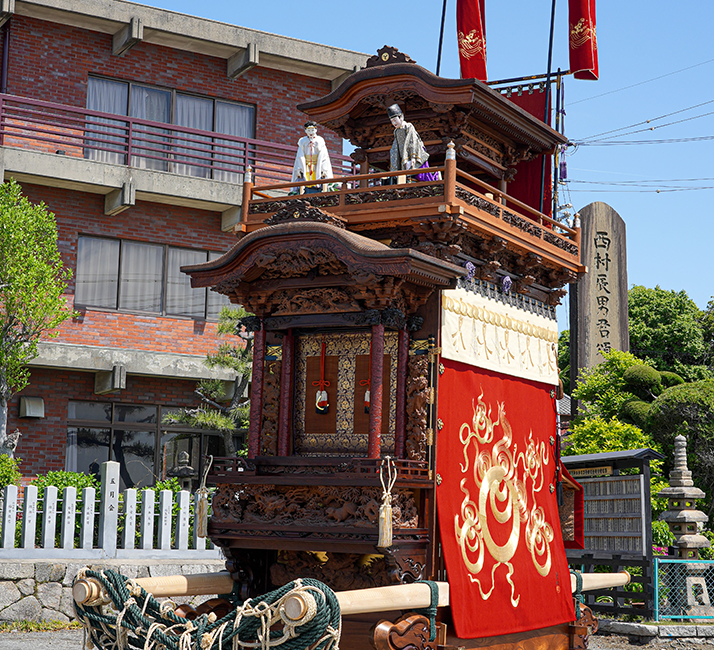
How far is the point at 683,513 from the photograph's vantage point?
15.4 m

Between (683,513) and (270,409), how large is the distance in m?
8.47

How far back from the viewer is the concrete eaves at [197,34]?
19672 mm

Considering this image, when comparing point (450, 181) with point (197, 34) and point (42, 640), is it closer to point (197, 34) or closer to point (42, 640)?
point (42, 640)

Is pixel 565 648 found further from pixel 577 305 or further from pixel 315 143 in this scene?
pixel 577 305

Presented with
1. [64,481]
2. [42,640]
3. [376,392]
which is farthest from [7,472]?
[376,392]

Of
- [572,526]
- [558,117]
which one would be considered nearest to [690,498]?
[572,526]

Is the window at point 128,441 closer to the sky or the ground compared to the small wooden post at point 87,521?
closer to the sky

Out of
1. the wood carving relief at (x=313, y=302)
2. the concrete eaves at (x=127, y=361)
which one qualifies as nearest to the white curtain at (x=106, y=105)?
the concrete eaves at (x=127, y=361)

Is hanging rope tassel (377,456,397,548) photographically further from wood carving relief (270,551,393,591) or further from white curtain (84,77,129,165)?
white curtain (84,77,129,165)

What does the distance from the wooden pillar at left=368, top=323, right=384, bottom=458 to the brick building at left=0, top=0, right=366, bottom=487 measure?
1076cm

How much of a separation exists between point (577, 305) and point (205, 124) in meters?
9.54

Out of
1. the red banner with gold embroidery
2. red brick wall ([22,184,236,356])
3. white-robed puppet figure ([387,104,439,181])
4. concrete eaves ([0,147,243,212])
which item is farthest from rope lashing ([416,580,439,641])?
concrete eaves ([0,147,243,212])

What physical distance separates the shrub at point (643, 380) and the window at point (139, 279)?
30.5 ft

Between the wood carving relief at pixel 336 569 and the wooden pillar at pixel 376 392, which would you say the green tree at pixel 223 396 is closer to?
the wood carving relief at pixel 336 569
